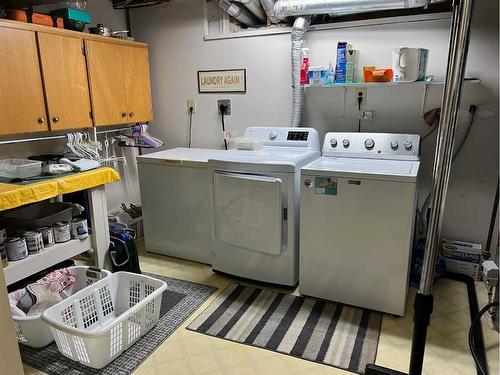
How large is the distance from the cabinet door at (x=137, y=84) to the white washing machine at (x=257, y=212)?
3.53 feet

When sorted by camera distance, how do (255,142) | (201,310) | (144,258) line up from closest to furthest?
1. (201,310)
2. (255,142)
3. (144,258)

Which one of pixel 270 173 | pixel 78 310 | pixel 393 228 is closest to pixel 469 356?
pixel 393 228

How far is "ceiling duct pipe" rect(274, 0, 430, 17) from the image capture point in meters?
2.38

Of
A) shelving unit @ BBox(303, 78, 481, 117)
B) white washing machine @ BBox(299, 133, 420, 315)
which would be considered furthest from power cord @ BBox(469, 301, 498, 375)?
shelving unit @ BBox(303, 78, 481, 117)

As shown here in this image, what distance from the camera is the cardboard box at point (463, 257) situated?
2664 mm

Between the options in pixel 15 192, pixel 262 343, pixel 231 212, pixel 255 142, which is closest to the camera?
pixel 15 192

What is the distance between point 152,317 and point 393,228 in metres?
1.50

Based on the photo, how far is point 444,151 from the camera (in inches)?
42.9

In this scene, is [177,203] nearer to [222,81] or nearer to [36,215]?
[36,215]

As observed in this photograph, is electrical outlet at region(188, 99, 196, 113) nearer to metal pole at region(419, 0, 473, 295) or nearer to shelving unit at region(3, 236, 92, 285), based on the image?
shelving unit at region(3, 236, 92, 285)

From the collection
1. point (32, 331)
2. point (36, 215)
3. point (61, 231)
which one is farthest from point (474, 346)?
point (36, 215)

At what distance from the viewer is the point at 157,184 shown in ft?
9.84

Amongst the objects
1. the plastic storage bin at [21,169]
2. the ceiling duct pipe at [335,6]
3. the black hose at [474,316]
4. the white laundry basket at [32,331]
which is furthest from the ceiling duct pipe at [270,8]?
the white laundry basket at [32,331]

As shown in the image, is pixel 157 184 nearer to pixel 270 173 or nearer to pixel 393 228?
pixel 270 173
